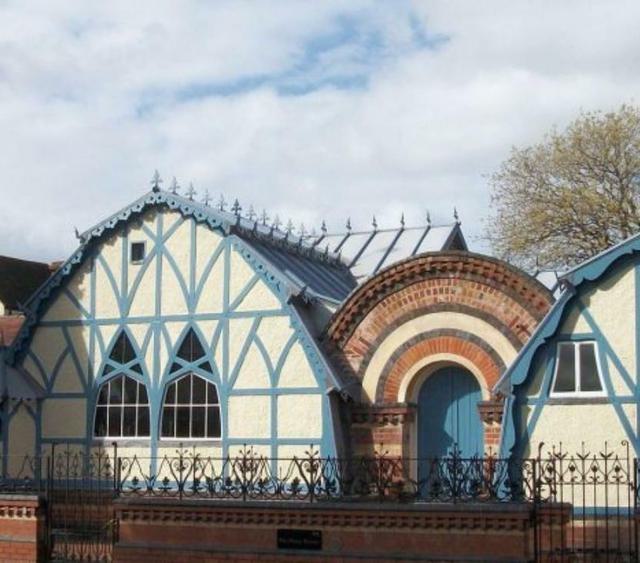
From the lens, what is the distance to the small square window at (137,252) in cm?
2720

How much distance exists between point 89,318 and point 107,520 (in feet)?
31.5

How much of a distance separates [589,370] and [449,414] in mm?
3910

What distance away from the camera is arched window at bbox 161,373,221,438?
2573 centimetres

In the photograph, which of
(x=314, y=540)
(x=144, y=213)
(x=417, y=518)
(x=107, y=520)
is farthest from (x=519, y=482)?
(x=144, y=213)

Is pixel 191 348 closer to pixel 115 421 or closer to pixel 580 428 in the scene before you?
pixel 115 421

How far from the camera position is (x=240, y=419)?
25266 millimetres

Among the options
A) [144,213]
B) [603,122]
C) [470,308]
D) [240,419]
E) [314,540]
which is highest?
[603,122]

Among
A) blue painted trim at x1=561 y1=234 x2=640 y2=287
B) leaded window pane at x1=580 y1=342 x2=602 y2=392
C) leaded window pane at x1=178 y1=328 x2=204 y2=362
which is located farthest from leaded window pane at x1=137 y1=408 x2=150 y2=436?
blue painted trim at x1=561 y1=234 x2=640 y2=287

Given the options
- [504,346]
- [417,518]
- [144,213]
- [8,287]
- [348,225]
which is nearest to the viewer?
[417,518]

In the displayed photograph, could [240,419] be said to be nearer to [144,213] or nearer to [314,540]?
[144,213]

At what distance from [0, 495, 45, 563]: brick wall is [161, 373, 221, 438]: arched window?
26.2 ft

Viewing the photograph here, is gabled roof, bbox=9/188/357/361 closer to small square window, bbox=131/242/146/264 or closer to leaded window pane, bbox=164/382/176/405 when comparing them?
small square window, bbox=131/242/146/264

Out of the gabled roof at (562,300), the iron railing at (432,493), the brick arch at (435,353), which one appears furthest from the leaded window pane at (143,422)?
the gabled roof at (562,300)

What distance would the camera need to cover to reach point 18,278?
40.2m
